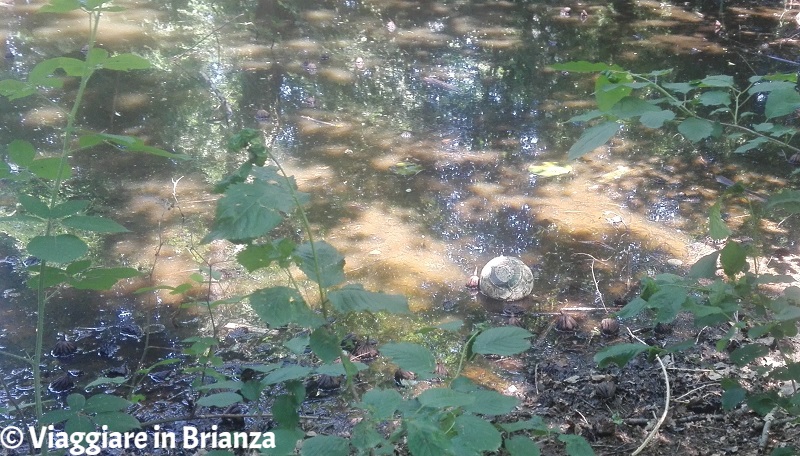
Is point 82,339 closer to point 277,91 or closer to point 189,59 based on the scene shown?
point 277,91

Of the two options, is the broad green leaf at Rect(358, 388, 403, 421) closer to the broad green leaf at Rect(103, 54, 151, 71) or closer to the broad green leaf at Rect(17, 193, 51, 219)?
the broad green leaf at Rect(17, 193, 51, 219)

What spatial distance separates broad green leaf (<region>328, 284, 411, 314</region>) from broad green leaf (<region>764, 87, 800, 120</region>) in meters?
0.92

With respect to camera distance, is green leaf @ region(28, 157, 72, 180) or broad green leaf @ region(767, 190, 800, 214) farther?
green leaf @ region(28, 157, 72, 180)

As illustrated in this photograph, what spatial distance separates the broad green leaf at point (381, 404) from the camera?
4.14ft

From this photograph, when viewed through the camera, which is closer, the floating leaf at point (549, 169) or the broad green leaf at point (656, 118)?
the broad green leaf at point (656, 118)

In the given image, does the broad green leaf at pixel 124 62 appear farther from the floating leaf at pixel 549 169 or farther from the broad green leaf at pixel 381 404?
the floating leaf at pixel 549 169

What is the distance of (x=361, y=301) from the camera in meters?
1.32

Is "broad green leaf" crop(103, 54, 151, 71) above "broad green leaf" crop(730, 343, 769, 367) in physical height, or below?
above

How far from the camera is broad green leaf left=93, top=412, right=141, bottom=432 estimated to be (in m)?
1.58

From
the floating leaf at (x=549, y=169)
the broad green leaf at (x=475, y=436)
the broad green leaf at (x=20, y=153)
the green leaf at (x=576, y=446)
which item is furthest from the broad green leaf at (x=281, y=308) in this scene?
the floating leaf at (x=549, y=169)

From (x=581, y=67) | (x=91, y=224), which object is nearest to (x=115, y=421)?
(x=91, y=224)

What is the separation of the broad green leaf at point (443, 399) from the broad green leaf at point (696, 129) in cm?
73

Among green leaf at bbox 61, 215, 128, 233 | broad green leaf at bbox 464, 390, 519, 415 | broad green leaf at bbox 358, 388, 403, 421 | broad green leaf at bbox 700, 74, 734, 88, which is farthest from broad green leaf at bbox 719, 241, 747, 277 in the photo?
green leaf at bbox 61, 215, 128, 233

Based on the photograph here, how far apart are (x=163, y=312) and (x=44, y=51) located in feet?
13.0
